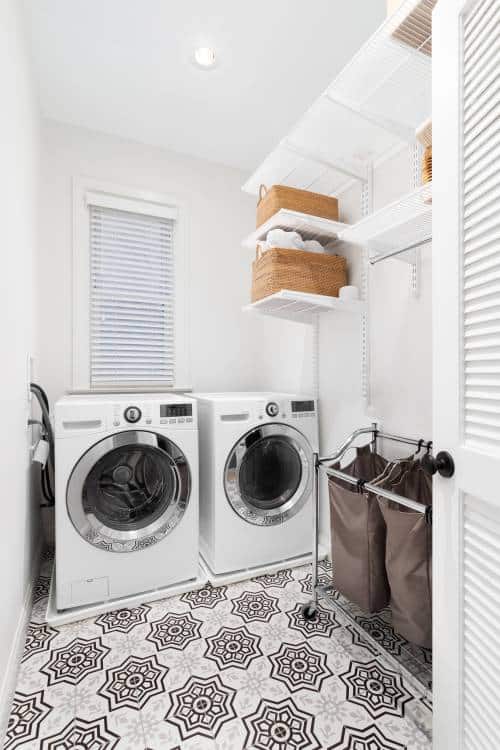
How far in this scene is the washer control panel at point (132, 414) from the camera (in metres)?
1.83

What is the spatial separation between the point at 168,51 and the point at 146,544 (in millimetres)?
2448

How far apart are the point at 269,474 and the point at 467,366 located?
4.85 ft

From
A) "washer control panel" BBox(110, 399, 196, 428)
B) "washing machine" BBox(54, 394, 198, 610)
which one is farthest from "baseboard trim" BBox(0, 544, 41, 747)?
"washer control panel" BBox(110, 399, 196, 428)

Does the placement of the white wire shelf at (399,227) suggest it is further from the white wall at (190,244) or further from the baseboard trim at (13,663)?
the baseboard trim at (13,663)

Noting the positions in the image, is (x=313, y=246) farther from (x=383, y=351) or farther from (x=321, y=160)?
(x=383, y=351)

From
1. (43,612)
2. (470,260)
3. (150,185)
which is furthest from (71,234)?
(470,260)

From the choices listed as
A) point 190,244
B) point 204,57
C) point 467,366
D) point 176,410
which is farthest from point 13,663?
point 204,57

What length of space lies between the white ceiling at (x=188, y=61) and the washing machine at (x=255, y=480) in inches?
68.9

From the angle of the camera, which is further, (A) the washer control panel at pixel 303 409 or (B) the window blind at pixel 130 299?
(B) the window blind at pixel 130 299

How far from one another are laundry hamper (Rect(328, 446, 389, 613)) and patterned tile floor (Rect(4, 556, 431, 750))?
0.47ft

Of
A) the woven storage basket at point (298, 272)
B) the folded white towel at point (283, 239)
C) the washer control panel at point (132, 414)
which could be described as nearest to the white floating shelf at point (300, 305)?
the woven storage basket at point (298, 272)

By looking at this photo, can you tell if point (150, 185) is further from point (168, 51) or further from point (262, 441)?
point (262, 441)

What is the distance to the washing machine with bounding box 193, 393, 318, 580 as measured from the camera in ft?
6.59

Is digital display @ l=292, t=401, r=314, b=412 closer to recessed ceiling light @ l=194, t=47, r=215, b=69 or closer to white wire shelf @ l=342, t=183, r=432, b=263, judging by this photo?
white wire shelf @ l=342, t=183, r=432, b=263
